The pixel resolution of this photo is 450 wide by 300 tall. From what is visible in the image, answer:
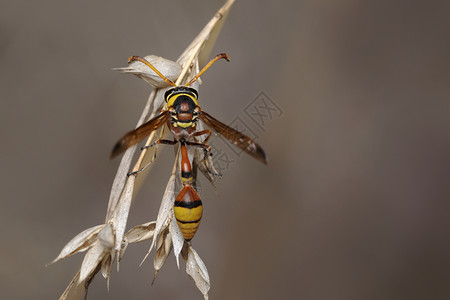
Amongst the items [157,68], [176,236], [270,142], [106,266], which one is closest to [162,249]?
[176,236]

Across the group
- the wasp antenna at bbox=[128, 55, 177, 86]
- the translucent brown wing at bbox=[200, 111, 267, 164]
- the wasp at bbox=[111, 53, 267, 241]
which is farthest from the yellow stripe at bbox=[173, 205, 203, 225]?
the wasp antenna at bbox=[128, 55, 177, 86]

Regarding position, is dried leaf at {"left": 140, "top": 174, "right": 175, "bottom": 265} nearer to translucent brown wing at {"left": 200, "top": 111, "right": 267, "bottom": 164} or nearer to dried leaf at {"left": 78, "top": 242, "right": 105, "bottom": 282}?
dried leaf at {"left": 78, "top": 242, "right": 105, "bottom": 282}

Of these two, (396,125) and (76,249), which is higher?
(396,125)

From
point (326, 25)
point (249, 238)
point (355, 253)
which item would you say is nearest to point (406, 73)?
point (326, 25)

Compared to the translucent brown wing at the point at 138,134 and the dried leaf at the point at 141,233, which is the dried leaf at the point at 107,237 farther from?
the translucent brown wing at the point at 138,134

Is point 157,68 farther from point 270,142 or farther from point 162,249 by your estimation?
point 270,142

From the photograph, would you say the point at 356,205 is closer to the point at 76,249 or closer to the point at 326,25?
the point at 326,25
